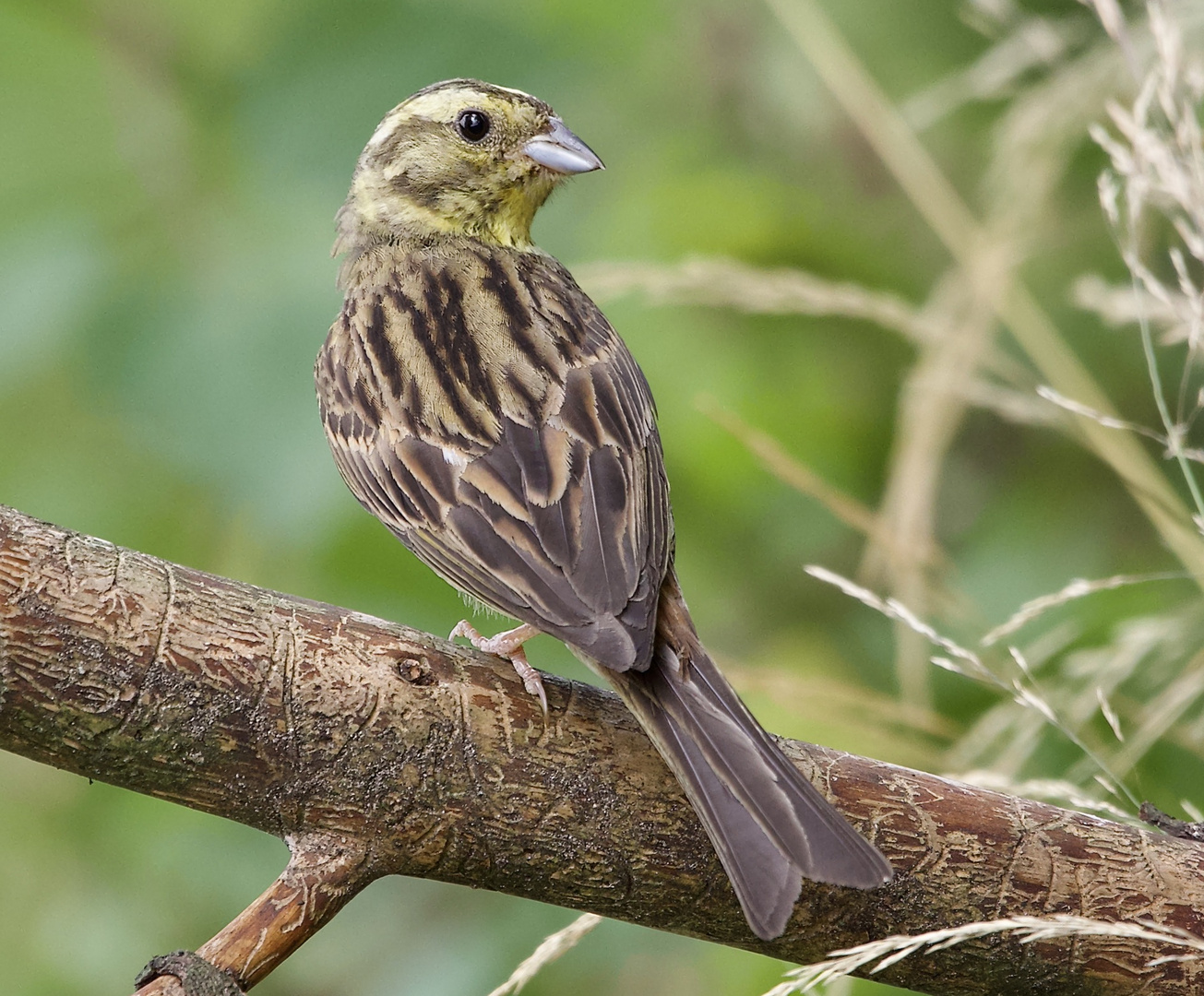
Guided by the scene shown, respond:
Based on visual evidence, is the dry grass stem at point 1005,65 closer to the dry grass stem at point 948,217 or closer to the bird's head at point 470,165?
the dry grass stem at point 948,217

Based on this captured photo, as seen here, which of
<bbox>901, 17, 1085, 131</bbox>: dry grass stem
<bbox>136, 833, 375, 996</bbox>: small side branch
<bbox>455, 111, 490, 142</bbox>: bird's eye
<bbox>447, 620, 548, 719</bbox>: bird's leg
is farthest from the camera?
<bbox>455, 111, 490, 142</bbox>: bird's eye

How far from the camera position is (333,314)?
138 inches

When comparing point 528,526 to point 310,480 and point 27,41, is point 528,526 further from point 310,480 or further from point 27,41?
point 27,41

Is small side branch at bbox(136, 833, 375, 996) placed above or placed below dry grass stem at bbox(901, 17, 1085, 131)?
below

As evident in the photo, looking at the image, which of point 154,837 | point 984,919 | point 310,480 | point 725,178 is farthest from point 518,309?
point 984,919

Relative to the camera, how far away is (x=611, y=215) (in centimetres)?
379

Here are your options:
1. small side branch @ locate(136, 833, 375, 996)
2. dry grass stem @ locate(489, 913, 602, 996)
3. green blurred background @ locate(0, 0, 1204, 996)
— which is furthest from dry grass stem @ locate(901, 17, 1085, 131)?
small side branch @ locate(136, 833, 375, 996)

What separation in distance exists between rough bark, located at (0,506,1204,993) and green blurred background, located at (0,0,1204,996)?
0.70 metres

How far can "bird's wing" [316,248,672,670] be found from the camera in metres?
2.40

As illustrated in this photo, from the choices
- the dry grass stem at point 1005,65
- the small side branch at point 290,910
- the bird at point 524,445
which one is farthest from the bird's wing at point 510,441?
the dry grass stem at point 1005,65

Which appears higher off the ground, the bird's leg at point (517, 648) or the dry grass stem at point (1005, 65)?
the dry grass stem at point (1005, 65)

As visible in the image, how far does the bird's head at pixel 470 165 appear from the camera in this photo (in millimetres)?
3438

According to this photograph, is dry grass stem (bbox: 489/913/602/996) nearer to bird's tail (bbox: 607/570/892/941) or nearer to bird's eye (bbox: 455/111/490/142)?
bird's tail (bbox: 607/570/892/941)

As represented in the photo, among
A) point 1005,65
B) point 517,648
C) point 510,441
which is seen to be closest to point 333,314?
point 510,441
